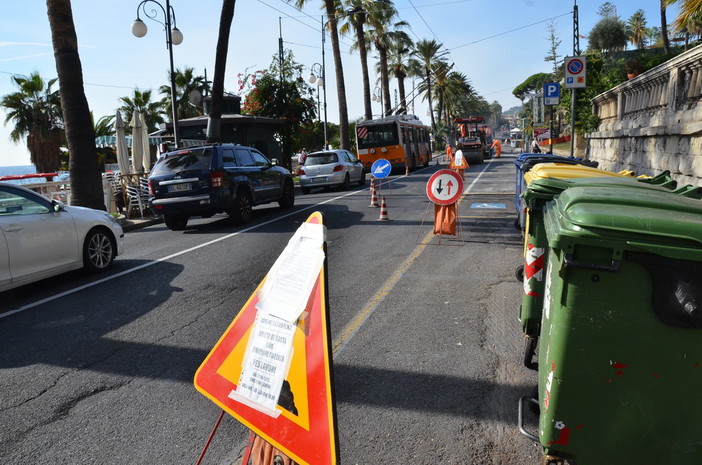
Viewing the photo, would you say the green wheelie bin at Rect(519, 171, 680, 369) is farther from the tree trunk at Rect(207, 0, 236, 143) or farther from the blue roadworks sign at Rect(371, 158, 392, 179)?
the tree trunk at Rect(207, 0, 236, 143)

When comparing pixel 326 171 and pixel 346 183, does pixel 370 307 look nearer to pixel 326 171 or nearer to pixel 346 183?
pixel 326 171

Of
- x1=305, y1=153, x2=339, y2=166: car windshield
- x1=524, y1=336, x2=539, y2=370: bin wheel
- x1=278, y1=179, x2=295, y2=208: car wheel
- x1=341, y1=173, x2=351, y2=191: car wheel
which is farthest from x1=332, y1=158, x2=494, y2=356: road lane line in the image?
x1=305, y1=153, x2=339, y2=166: car windshield

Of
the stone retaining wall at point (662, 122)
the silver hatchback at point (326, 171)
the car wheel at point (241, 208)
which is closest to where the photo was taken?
the stone retaining wall at point (662, 122)

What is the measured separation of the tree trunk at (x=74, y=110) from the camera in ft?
42.1

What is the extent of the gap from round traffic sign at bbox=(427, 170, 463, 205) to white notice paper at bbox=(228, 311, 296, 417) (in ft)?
23.6

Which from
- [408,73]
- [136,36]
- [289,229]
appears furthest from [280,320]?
[408,73]

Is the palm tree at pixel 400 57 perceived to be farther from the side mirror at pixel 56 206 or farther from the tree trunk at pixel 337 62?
the side mirror at pixel 56 206

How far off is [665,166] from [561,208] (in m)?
9.93

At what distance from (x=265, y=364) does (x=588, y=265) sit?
1527 millimetres

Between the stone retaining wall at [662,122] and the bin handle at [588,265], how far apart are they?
815cm

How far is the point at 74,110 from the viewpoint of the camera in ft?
43.3

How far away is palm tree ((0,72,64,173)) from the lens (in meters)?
34.4

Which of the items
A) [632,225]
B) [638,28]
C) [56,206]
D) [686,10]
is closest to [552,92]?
[686,10]

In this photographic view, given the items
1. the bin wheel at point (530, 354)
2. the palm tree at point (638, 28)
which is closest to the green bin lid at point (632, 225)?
the bin wheel at point (530, 354)
